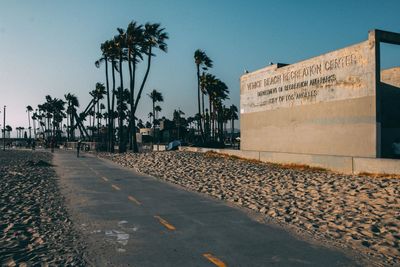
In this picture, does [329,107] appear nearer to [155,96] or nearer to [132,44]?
[132,44]

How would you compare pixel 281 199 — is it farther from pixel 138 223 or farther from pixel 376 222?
pixel 138 223

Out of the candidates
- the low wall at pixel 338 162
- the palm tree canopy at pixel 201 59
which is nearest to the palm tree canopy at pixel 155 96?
the palm tree canopy at pixel 201 59

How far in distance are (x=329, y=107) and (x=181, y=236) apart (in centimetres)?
1747

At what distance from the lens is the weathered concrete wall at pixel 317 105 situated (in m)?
20.9

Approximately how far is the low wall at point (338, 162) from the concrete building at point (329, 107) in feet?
0.23

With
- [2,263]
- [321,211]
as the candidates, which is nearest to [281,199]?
[321,211]

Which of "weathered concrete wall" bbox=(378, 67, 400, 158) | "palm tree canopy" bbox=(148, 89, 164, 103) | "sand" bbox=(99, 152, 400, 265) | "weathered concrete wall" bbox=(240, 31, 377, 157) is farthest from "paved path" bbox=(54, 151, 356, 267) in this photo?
"palm tree canopy" bbox=(148, 89, 164, 103)

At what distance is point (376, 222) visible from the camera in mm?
10117

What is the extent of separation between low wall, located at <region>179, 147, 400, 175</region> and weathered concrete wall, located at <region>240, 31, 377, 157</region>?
105cm

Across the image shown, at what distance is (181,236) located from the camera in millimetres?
8820

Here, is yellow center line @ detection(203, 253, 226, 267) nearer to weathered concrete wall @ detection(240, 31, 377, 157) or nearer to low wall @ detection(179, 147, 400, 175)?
low wall @ detection(179, 147, 400, 175)

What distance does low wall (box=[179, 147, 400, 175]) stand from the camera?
18094 millimetres

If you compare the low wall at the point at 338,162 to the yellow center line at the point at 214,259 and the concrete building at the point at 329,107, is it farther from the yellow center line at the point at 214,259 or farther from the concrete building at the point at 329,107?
the yellow center line at the point at 214,259

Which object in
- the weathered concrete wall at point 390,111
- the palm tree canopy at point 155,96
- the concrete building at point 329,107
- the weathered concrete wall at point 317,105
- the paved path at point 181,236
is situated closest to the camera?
the paved path at point 181,236
